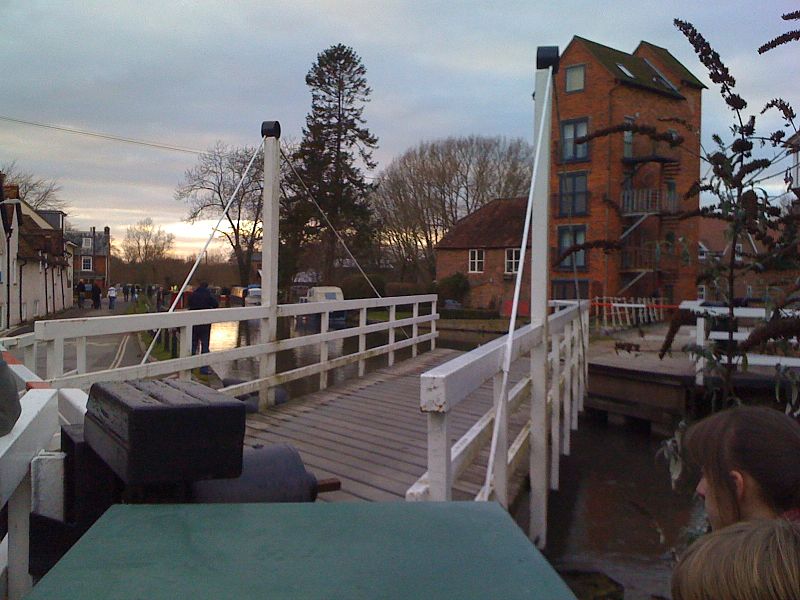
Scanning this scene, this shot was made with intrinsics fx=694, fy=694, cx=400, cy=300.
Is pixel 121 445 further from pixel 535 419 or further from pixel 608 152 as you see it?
pixel 608 152

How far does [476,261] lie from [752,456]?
134ft

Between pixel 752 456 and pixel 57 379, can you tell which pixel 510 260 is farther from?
pixel 752 456

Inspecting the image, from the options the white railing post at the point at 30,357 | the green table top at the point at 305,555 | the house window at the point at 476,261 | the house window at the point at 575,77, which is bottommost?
the white railing post at the point at 30,357

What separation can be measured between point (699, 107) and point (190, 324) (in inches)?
1351

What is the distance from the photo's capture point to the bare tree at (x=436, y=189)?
51.0 m

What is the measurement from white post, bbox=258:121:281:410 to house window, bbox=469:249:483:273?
35.0 metres

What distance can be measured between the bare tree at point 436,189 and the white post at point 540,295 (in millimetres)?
44808

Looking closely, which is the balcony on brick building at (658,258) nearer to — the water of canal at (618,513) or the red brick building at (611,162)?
the water of canal at (618,513)

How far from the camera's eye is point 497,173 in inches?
2066

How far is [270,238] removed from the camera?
7.16 metres

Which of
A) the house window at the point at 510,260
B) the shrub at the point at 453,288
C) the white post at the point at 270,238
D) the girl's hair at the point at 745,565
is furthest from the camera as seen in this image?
the shrub at the point at 453,288

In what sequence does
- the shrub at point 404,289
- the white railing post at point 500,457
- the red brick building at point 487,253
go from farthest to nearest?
the shrub at point 404,289 < the red brick building at point 487,253 < the white railing post at point 500,457

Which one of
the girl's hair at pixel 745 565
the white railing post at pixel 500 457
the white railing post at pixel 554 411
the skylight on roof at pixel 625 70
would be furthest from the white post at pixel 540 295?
the skylight on roof at pixel 625 70

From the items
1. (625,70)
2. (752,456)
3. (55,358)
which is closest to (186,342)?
(55,358)
